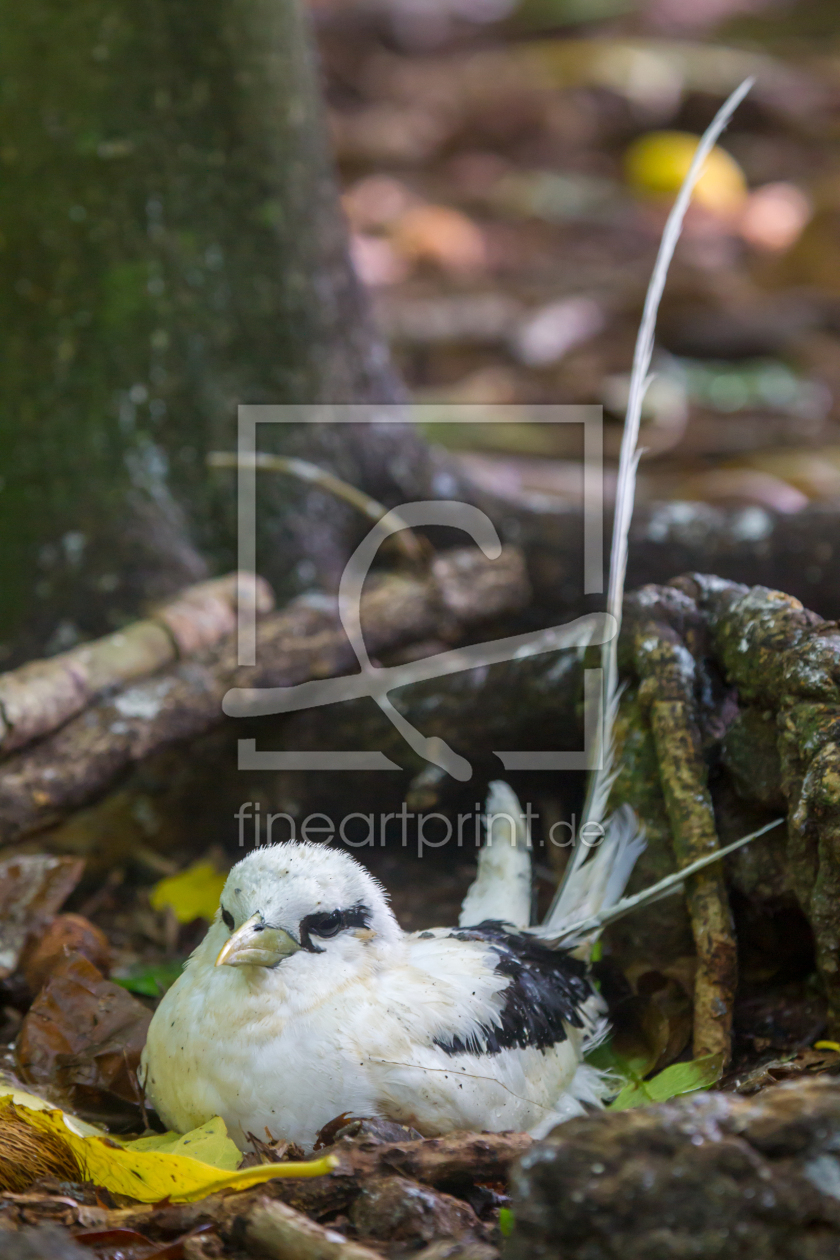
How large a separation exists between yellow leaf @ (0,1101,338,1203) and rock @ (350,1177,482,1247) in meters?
0.11

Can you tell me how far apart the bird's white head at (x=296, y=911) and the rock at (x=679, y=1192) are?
0.92 metres

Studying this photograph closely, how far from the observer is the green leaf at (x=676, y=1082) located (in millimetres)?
2744

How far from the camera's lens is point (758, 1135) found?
1.88 metres

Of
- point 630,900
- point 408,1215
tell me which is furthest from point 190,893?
point 408,1215

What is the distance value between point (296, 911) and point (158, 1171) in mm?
622

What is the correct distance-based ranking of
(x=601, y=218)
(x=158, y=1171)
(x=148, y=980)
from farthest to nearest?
1. (x=601, y=218)
2. (x=148, y=980)
3. (x=158, y=1171)

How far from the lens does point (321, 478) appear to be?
167 inches

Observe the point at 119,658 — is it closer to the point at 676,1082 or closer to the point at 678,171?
the point at 676,1082

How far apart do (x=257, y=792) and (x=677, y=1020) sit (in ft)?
6.03

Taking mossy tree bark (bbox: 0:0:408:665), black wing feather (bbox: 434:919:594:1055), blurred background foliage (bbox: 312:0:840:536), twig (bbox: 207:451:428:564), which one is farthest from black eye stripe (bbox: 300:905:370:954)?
blurred background foliage (bbox: 312:0:840:536)

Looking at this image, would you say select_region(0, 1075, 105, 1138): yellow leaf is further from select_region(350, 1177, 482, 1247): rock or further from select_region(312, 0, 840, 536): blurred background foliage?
select_region(312, 0, 840, 536): blurred background foliage

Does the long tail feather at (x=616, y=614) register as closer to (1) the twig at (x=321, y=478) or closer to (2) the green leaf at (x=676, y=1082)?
(2) the green leaf at (x=676, y=1082)

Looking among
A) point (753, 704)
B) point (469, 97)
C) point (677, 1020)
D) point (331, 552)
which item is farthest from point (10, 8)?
point (469, 97)

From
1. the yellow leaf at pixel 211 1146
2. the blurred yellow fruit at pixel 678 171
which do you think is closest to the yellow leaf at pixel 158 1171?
the yellow leaf at pixel 211 1146
